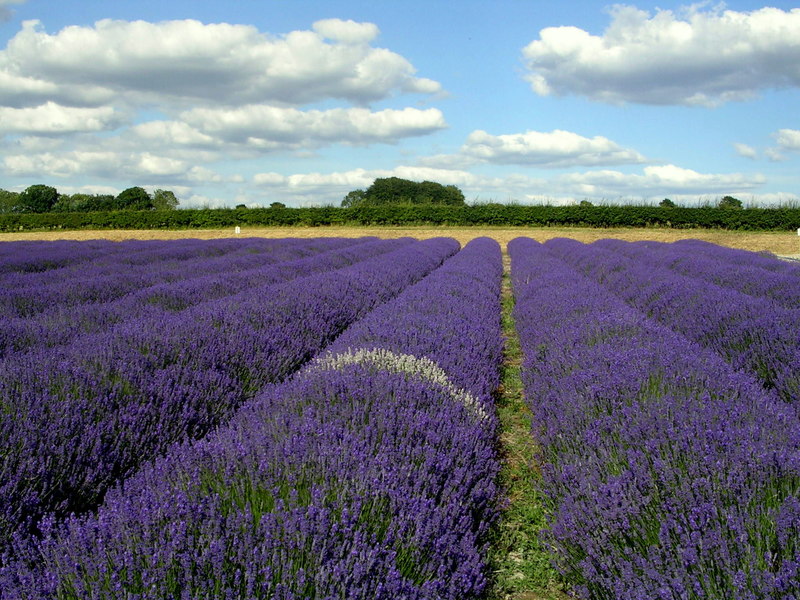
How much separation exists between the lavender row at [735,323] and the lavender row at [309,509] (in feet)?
7.40

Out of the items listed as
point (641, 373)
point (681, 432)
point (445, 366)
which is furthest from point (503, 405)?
point (681, 432)

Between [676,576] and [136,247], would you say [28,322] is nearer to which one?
[676,576]

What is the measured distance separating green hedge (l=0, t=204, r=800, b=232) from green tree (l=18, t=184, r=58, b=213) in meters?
36.1

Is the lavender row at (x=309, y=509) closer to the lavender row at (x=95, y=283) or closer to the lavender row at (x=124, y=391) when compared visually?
the lavender row at (x=124, y=391)

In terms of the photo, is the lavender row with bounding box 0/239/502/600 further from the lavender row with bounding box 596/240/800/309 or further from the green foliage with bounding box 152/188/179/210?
the green foliage with bounding box 152/188/179/210

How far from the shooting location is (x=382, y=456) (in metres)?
2.09

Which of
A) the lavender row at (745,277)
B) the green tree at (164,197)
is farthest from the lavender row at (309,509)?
the green tree at (164,197)

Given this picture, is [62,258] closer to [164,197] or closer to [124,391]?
[124,391]

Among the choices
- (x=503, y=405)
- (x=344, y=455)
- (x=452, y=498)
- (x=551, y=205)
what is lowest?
(x=503, y=405)

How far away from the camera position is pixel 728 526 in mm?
1685

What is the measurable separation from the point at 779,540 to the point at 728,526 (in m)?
0.13

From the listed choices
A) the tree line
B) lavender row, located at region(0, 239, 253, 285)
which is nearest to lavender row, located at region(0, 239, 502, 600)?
lavender row, located at region(0, 239, 253, 285)

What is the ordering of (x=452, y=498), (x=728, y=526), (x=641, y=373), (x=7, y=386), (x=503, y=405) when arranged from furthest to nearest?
1. (x=503, y=405)
2. (x=641, y=373)
3. (x=7, y=386)
4. (x=452, y=498)
5. (x=728, y=526)

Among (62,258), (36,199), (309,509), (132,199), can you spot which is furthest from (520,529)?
(36,199)
